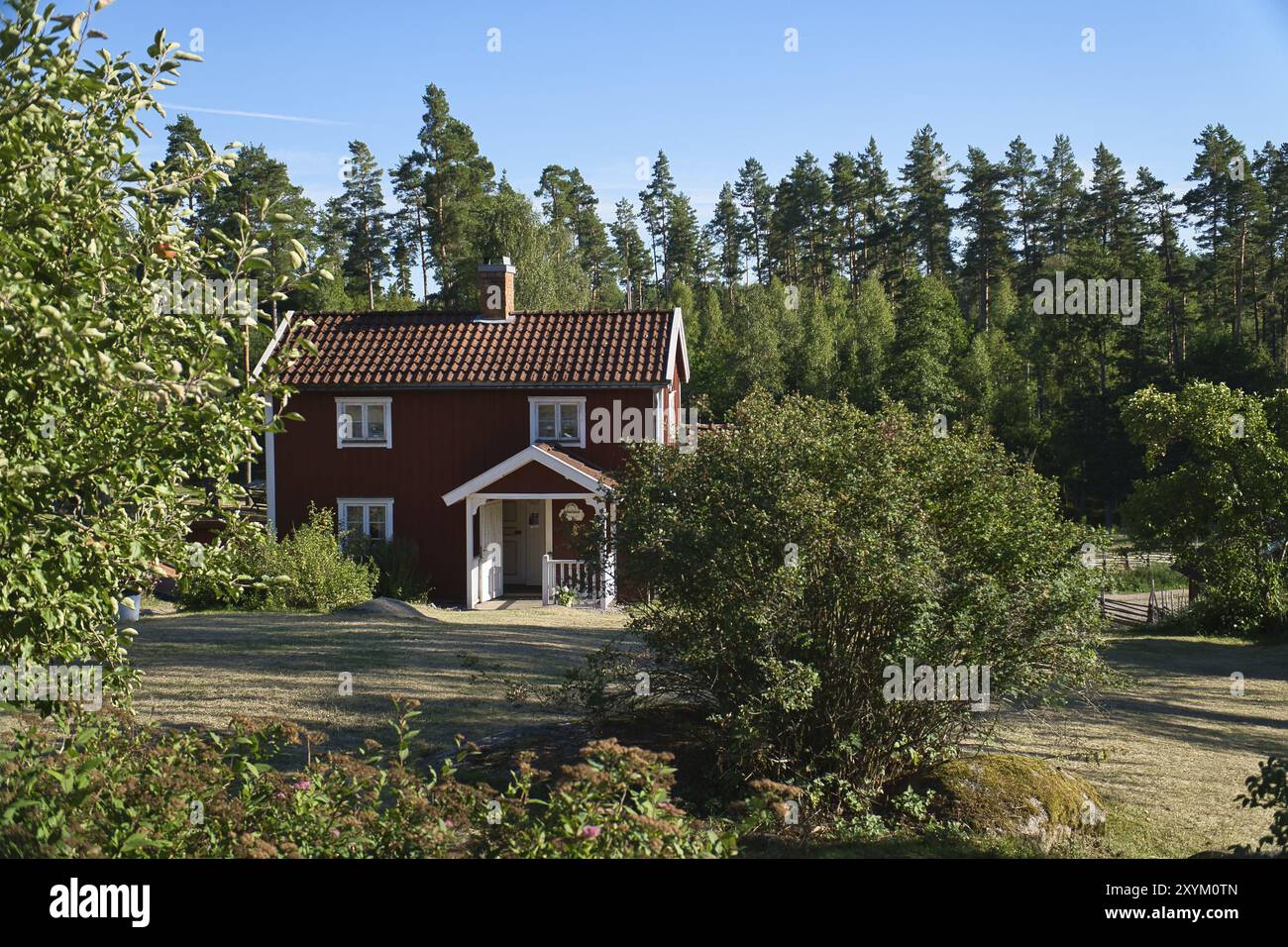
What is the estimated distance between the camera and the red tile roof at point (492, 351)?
24.8m

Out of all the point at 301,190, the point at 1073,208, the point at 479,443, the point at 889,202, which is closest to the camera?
the point at 479,443

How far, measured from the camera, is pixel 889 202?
74500mm

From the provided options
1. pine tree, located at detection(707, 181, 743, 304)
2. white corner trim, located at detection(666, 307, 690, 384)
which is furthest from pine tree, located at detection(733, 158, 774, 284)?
white corner trim, located at detection(666, 307, 690, 384)

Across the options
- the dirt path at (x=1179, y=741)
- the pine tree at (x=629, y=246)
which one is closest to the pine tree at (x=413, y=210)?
the pine tree at (x=629, y=246)

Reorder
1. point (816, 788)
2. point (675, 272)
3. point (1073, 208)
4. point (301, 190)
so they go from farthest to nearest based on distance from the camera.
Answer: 1. point (675, 272)
2. point (1073, 208)
3. point (301, 190)
4. point (816, 788)

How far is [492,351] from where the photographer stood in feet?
84.2

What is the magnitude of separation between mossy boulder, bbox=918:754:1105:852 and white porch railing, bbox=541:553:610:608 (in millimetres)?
14298

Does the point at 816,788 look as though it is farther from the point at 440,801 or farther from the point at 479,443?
the point at 479,443

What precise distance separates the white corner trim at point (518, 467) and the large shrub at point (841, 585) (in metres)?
14.7

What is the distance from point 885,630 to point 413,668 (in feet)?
22.7

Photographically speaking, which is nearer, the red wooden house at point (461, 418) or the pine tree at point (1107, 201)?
the red wooden house at point (461, 418)

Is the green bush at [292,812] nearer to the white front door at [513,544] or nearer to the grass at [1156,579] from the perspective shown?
the white front door at [513,544]

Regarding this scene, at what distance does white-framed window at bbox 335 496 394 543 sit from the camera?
84.8 feet

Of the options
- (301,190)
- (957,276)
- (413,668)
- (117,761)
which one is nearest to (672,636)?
(117,761)
